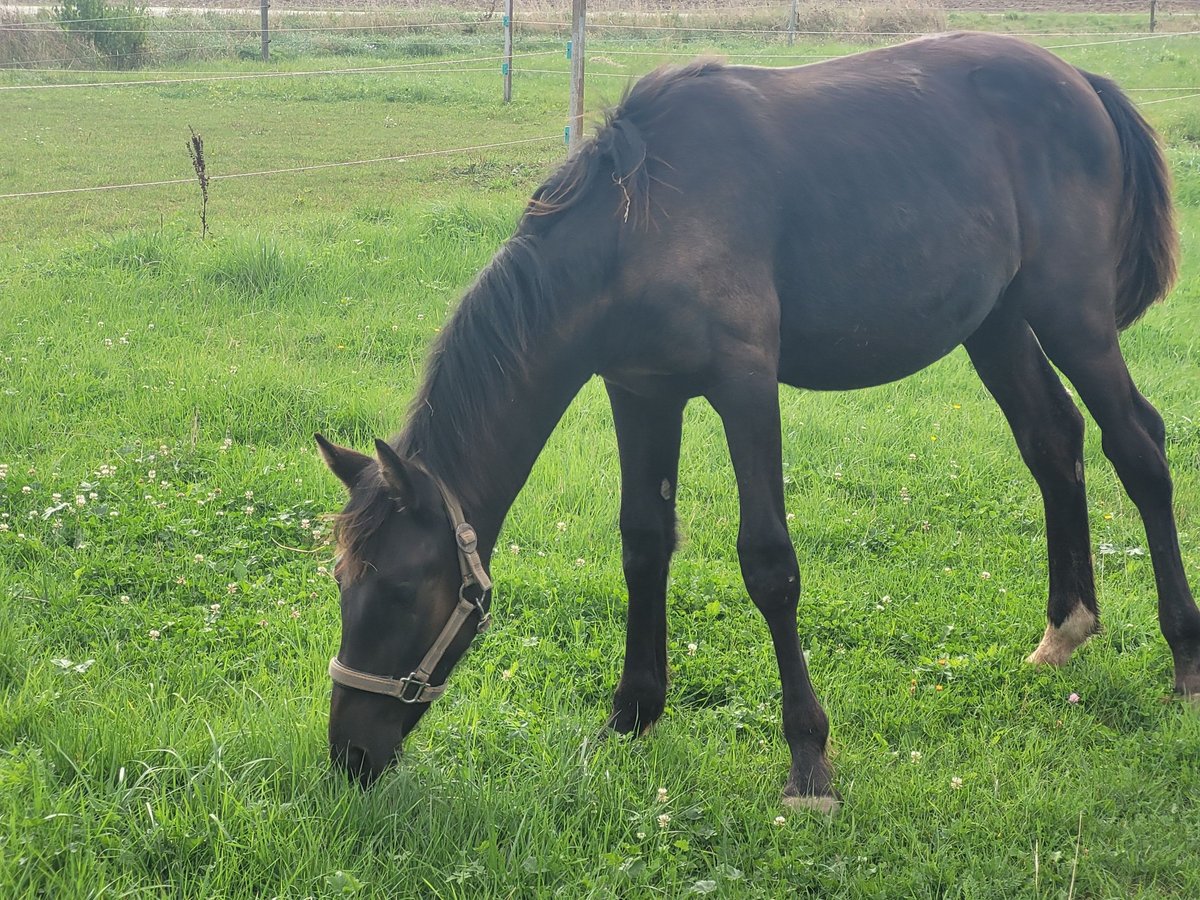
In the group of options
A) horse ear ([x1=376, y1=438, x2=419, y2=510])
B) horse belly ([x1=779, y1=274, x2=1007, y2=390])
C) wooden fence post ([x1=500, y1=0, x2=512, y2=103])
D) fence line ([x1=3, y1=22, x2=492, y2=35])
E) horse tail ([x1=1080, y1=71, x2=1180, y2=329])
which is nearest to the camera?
horse ear ([x1=376, y1=438, x2=419, y2=510])

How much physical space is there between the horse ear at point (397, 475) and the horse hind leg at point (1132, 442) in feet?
8.30

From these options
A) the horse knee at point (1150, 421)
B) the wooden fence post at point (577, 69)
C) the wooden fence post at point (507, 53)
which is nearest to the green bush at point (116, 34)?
the wooden fence post at point (507, 53)

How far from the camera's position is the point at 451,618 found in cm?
287

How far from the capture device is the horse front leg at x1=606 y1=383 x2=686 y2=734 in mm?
3582

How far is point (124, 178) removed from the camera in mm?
12125

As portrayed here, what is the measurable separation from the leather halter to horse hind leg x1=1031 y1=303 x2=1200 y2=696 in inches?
94.3

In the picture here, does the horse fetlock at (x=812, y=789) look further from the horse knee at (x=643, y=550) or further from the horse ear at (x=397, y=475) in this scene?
the horse ear at (x=397, y=475)

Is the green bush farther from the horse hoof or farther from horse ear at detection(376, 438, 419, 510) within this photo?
the horse hoof

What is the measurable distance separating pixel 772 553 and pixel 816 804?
2.49 feet

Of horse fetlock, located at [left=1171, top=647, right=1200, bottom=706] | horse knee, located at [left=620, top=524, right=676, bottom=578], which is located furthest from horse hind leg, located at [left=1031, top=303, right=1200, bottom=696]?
horse knee, located at [left=620, top=524, right=676, bottom=578]

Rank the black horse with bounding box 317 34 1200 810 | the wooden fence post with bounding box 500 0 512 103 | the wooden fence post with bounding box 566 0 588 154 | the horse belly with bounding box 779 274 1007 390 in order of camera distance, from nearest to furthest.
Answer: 1. the black horse with bounding box 317 34 1200 810
2. the horse belly with bounding box 779 274 1007 390
3. the wooden fence post with bounding box 566 0 588 154
4. the wooden fence post with bounding box 500 0 512 103

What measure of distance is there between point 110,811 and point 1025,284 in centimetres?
346

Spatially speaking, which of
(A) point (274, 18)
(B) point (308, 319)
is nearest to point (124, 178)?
(B) point (308, 319)

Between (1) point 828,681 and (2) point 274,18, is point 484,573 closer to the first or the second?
(1) point 828,681
